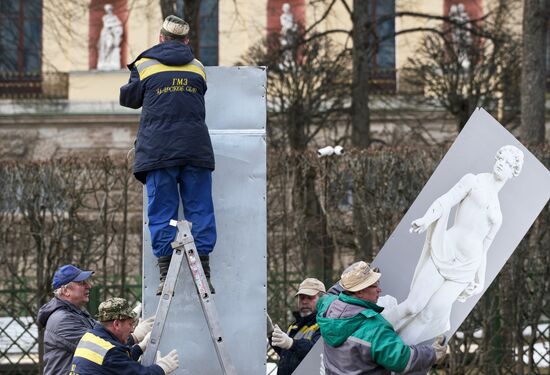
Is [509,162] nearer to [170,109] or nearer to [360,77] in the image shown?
[170,109]

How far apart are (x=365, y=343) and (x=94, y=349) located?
1.54 m

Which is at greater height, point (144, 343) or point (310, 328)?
point (144, 343)

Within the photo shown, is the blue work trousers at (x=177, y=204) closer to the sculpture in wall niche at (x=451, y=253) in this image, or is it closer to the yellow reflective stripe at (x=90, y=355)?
the yellow reflective stripe at (x=90, y=355)

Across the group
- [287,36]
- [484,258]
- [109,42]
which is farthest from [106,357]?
[109,42]

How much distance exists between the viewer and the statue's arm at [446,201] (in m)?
8.01

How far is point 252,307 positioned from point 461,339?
8531 mm

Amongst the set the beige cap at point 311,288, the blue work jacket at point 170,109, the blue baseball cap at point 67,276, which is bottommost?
the beige cap at point 311,288

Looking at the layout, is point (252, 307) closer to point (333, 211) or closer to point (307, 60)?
point (333, 211)

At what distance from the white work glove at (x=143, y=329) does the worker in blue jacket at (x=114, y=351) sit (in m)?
0.08

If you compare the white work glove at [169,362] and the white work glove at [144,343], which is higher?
the white work glove at [144,343]

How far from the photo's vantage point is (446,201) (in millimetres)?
8031

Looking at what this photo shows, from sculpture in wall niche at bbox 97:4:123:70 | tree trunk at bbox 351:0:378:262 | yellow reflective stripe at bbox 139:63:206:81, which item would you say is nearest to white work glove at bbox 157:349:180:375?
yellow reflective stripe at bbox 139:63:206:81

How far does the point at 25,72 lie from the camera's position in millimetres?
36875

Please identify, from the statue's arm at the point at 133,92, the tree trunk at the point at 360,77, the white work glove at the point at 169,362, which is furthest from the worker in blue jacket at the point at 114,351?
the tree trunk at the point at 360,77
